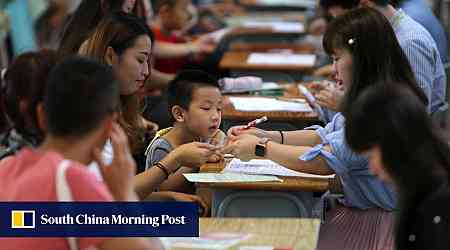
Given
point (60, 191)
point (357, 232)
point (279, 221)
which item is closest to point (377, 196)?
point (357, 232)

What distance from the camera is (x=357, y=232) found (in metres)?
3.69

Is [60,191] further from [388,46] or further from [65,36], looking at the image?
[65,36]

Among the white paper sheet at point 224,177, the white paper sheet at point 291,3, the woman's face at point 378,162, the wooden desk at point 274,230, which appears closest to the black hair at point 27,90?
the wooden desk at point 274,230

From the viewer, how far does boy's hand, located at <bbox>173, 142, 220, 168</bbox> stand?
3604 mm

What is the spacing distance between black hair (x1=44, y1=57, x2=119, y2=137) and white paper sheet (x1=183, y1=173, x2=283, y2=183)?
1152 mm

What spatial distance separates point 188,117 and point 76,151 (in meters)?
1.72

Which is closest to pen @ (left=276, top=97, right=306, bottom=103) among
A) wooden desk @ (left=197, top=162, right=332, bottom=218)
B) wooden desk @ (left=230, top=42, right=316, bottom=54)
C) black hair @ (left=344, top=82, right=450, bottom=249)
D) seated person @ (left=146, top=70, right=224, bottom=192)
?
seated person @ (left=146, top=70, right=224, bottom=192)

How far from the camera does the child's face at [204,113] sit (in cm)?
397

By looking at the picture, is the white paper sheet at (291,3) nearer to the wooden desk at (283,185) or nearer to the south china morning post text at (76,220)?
the wooden desk at (283,185)

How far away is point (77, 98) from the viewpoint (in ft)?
7.56

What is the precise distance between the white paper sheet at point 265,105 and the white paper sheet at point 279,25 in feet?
11.3

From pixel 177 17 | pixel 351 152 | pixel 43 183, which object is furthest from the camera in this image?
pixel 177 17

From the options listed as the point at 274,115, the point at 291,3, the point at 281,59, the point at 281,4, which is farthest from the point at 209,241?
the point at 291,3

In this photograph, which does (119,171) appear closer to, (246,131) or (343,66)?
(343,66)
